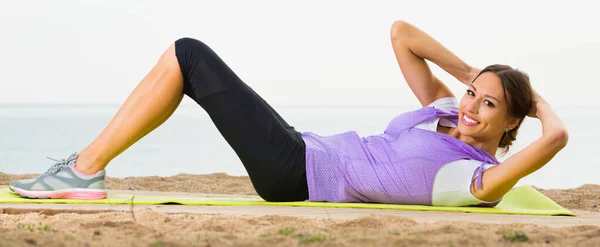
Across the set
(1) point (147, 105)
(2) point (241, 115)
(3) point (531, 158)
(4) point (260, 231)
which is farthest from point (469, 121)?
(1) point (147, 105)

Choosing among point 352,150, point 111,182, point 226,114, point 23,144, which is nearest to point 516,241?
point 352,150

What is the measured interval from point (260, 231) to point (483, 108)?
109 cm

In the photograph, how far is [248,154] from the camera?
3.14m

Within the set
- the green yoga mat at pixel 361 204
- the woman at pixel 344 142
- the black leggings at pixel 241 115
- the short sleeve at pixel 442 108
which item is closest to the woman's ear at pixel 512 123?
the woman at pixel 344 142

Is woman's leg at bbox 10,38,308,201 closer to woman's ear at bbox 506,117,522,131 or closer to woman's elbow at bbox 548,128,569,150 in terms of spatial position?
woman's ear at bbox 506,117,522,131

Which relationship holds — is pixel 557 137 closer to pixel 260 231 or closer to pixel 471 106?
pixel 471 106

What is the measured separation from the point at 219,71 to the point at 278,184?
1.74 ft

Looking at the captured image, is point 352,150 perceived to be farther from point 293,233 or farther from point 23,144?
point 23,144

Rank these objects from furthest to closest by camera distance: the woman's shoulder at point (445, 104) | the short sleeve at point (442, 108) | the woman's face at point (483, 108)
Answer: the woman's shoulder at point (445, 104), the short sleeve at point (442, 108), the woman's face at point (483, 108)

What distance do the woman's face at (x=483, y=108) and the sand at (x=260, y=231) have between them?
359 millimetres

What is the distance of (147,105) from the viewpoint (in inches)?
125

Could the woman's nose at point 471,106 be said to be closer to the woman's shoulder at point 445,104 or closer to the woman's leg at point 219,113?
the woman's shoulder at point 445,104

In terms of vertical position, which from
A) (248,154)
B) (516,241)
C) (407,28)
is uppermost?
(407,28)

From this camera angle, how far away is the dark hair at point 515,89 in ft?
10.2
